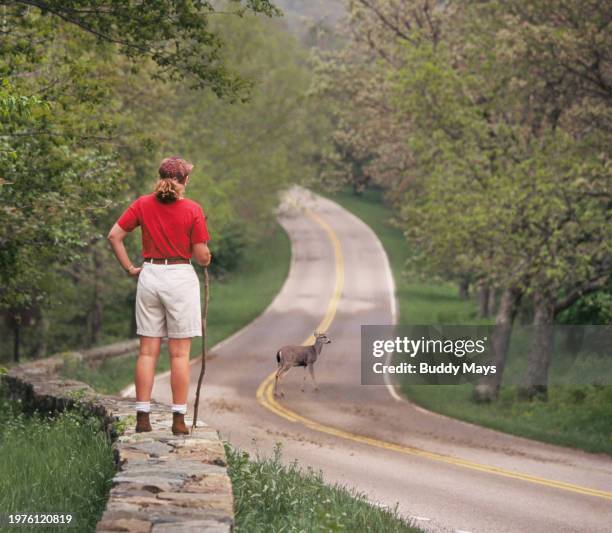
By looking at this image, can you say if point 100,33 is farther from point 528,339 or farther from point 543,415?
point 528,339

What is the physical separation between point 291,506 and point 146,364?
1906 millimetres

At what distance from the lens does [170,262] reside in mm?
9609

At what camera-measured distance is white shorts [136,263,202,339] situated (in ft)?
31.3

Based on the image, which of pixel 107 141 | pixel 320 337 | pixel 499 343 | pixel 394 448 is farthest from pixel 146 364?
pixel 499 343

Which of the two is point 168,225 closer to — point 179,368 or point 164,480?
point 179,368

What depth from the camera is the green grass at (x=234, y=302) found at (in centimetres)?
2783

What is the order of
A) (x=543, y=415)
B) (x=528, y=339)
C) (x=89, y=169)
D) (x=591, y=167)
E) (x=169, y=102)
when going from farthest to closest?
(x=169, y=102) < (x=528, y=339) < (x=543, y=415) < (x=591, y=167) < (x=89, y=169)

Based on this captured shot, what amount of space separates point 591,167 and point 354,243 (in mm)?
53081

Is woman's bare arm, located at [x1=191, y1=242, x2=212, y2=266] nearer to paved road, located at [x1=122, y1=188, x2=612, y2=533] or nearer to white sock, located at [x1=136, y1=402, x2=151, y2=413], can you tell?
white sock, located at [x1=136, y1=402, x2=151, y2=413]

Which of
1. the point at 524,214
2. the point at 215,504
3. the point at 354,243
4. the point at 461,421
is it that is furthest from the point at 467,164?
the point at 354,243

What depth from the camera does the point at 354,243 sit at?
75250mm

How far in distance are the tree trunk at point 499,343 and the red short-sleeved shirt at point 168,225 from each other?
1874cm

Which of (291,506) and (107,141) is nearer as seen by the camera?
(291,506)

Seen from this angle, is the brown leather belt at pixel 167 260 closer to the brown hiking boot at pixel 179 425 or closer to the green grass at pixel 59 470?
the brown hiking boot at pixel 179 425
